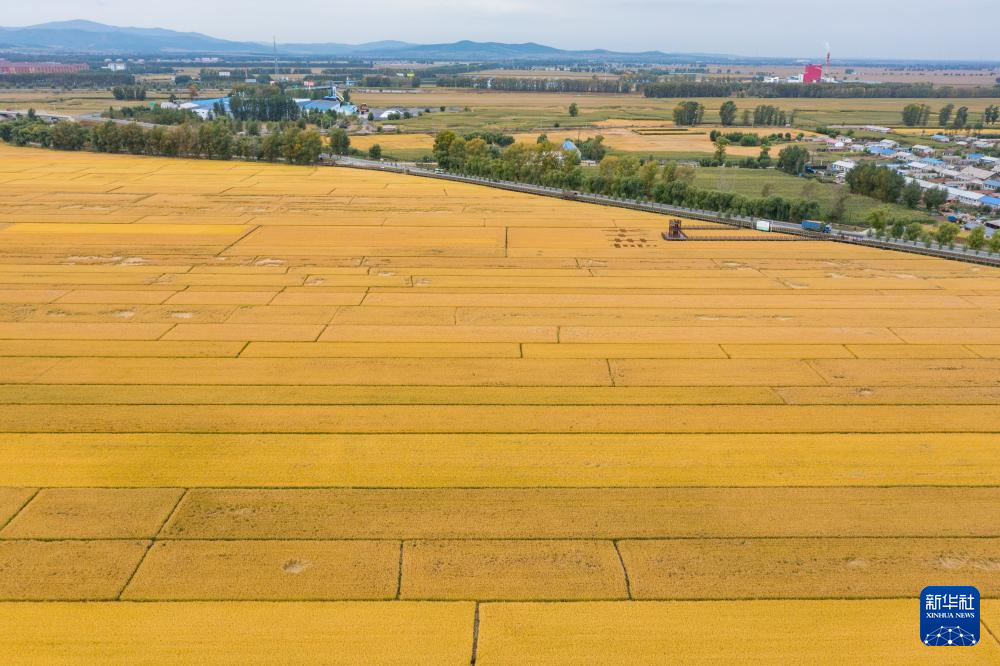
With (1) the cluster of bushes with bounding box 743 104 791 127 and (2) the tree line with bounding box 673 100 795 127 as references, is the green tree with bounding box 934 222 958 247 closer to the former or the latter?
(2) the tree line with bounding box 673 100 795 127

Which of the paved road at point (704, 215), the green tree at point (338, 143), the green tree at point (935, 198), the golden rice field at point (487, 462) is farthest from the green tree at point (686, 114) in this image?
the golden rice field at point (487, 462)

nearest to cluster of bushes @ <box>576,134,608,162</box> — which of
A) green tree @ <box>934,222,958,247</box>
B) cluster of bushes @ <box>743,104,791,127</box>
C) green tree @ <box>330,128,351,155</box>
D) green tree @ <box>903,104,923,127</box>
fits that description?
green tree @ <box>330,128,351,155</box>

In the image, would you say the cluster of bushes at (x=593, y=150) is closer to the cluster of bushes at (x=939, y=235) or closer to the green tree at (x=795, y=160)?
the green tree at (x=795, y=160)

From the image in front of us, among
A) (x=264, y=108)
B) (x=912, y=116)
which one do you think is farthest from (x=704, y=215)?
(x=912, y=116)

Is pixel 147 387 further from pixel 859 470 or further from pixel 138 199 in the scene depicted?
pixel 138 199

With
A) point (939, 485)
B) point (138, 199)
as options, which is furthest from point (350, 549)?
point (138, 199)

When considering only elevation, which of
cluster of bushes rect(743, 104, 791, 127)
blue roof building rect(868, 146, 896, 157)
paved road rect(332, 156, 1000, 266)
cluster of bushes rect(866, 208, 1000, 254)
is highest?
cluster of bushes rect(743, 104, 791, 127)
